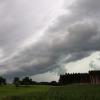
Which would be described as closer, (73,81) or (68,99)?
(68,99)

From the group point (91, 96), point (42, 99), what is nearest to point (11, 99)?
point (42, 99)

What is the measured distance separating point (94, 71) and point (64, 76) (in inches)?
862

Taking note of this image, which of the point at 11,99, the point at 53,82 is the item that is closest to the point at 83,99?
the point at 11,99

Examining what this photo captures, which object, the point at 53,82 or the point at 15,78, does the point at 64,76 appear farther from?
the point at 15,78

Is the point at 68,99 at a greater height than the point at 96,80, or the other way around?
the point at 96,80

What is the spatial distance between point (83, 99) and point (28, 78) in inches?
4599

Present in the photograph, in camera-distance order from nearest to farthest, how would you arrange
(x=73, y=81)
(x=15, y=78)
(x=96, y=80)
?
(x=96, y=80) < (x=73, y=81) < (x=15, y=78)

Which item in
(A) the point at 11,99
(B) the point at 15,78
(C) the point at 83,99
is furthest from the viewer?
(B) the point at 15,78

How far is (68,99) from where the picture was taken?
56.8 meters

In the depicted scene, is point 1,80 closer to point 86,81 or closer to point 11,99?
point 86,81

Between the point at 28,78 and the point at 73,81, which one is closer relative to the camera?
the point at 73,81

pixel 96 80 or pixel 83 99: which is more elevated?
pixel 96 80

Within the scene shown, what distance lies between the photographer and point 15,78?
169m

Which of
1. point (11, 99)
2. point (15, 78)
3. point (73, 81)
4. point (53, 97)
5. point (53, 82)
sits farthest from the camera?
point (15, 78)
